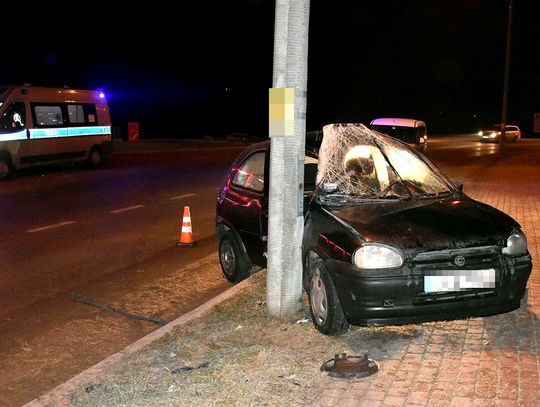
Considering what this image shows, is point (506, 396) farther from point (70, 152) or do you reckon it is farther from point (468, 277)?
point (70, 152)

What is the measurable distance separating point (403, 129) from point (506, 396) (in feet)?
56.5

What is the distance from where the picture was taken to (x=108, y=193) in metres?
15.2

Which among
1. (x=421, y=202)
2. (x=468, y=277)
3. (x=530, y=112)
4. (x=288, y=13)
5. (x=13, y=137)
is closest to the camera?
(x=468, y=277)

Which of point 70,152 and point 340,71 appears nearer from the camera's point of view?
point 70,152

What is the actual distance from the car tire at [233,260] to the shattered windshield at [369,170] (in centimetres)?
157

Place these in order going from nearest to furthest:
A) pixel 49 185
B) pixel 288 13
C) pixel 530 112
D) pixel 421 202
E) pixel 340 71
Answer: pixel 288 13 → pixel 421 202 → pixel 49 185 → pixel 340 71 → pixel 530 112

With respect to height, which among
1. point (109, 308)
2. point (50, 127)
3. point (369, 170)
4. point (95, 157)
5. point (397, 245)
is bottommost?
point (109, 308)

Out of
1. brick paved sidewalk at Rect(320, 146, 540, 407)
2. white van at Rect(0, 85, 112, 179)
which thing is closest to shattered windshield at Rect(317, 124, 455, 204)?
brick paved sidewalk at Rect(320, 146, 540, 407)

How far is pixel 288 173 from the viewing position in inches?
215

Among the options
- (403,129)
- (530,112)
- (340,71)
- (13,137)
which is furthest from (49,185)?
(530,112)

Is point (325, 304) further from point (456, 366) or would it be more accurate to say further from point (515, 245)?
point (515, 245)

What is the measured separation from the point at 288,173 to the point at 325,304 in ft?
3.75

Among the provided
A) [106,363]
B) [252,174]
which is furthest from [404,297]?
[252,174]

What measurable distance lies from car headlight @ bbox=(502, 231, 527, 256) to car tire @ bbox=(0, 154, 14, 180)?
15.8 m
